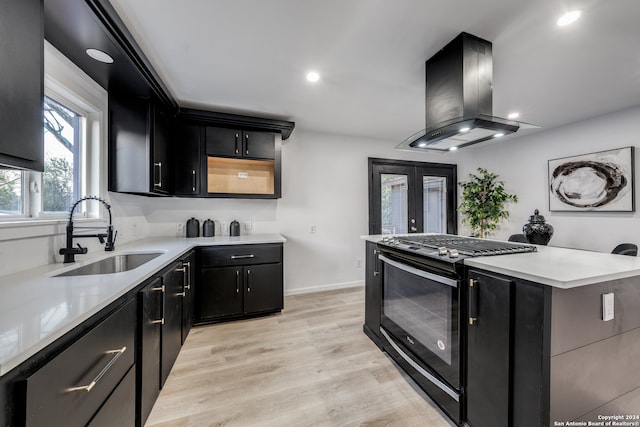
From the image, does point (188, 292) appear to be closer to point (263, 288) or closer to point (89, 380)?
point (263, 288)

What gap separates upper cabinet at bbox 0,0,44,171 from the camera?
35.3 inches

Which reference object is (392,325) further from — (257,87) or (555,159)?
(555,159)

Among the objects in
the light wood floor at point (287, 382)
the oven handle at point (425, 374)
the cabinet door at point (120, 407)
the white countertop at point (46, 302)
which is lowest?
the light wood floor at point (287, 382)

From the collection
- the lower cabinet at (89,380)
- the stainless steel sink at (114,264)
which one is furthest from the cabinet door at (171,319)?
the lower cabinet at (89,380)

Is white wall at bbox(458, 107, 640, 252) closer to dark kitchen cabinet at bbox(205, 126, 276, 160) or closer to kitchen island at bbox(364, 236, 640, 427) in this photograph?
kitchen island at bbox(364, 236, 640, 427)

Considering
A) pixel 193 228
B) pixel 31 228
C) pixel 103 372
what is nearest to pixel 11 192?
pixel 31 228

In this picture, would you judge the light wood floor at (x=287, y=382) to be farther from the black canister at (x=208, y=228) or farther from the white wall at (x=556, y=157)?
the white wall at (x=556, y=157)

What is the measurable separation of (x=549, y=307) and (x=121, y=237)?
10.5ft

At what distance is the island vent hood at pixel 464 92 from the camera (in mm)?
1697

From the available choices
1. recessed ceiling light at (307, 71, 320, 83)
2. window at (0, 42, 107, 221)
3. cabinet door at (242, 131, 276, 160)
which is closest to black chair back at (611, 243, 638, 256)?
recessed ceiling light at (307, 71, 320, 83)

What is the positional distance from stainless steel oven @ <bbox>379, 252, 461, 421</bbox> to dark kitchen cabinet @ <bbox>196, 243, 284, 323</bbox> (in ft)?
4.15

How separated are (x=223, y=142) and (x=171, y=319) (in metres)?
1.96

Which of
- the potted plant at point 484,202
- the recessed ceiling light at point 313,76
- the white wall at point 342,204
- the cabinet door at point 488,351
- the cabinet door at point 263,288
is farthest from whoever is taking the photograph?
the potted plant at point 484,202

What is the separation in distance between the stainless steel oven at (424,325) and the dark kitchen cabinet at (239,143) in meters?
1.94
